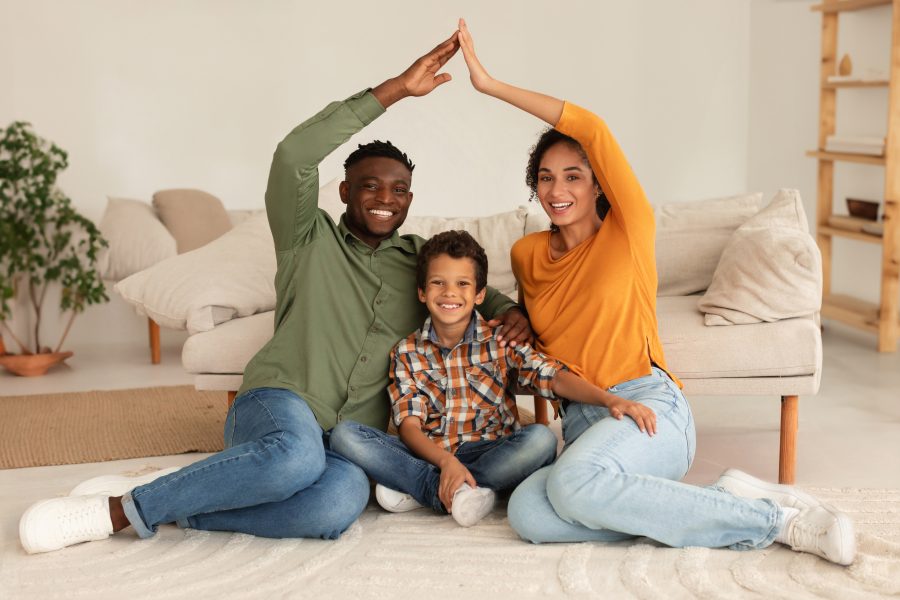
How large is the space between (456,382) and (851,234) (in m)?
3.01

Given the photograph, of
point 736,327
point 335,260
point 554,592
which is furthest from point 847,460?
point 335,260

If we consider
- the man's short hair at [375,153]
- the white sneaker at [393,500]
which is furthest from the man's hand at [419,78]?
the white sneaker at [393,500]

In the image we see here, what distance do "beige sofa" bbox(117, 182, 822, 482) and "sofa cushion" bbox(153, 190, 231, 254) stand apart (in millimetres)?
1218

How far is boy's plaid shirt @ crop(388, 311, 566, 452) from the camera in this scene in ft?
7.91

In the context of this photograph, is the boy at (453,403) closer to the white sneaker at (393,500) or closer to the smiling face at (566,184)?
the white sneaker at (393,500)

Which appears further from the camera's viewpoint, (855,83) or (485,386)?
(855,83)

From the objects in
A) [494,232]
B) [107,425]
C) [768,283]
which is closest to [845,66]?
[494,232]

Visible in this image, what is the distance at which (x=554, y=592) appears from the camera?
1.93 metres

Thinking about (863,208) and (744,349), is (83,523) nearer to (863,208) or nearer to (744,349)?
(744,349)

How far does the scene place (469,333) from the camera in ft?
7.99

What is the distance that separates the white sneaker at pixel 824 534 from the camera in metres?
2.00

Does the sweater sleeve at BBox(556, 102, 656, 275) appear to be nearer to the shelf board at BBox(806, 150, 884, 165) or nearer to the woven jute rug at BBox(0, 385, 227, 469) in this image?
the woven jute rug at BBox(0, 385, 227, 469)

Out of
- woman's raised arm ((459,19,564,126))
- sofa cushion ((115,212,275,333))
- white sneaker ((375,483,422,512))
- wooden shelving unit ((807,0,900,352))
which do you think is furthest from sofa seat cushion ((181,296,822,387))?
wooden shelving unit ((807,0,900,352))

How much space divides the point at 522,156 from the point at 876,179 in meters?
1.71
